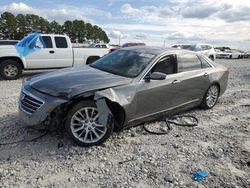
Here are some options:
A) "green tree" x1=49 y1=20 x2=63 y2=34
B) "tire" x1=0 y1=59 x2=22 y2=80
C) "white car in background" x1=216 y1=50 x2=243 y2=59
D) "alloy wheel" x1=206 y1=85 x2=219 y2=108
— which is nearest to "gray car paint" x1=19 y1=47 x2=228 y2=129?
"alloy wheel" x1=206 y1=85 x2=219 y2=108

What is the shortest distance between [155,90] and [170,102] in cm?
57

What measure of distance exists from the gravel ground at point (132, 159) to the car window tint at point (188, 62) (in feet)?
3.98

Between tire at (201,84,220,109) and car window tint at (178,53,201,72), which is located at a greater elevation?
car window tint at (178,53,201,72)

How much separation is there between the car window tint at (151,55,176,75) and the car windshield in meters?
0.18

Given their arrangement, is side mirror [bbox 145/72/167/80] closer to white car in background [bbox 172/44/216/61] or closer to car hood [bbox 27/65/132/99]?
car hood [bbox 27/65/132/99]

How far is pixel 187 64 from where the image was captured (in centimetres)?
573

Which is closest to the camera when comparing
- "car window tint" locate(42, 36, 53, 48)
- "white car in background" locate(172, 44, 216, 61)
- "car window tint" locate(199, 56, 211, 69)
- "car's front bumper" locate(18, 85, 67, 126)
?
"car's front bumper" locate(18, 85, 67, 126)

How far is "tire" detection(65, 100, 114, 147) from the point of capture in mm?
4113

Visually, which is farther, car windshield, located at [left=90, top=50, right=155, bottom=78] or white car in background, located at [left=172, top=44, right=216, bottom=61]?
white car in background, located at [left=172, top=44, right=216, bottom=61]

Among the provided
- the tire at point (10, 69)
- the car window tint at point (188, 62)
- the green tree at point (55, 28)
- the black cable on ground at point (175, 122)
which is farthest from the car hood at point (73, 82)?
the green tree at point (55, 28)

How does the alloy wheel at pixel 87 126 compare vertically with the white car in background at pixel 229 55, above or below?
above

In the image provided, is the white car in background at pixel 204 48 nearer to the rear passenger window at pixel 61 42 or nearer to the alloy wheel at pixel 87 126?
the rear passenger window at pixel 61 42

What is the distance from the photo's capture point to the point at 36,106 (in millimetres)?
4082

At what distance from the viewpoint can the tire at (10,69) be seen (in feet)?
32.0
